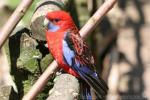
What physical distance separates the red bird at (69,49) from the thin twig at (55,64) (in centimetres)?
7

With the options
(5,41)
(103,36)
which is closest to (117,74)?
(103,36)

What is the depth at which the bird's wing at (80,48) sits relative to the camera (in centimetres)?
299

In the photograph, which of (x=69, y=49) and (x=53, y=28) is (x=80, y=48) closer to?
(x=69, y=49)

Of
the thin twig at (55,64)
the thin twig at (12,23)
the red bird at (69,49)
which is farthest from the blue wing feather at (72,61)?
the thin twig at (12,23)

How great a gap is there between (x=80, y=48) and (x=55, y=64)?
15 cm

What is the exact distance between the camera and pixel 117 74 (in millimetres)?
4582

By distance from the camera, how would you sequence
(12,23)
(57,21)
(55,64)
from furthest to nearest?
(57,21), (55,64), (12,23)

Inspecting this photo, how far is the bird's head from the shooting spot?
2.94 m

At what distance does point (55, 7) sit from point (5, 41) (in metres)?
0.33

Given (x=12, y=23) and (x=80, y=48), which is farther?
(x=80, y=48)

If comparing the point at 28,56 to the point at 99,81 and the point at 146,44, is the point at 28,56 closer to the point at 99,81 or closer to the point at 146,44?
the point at 99,81

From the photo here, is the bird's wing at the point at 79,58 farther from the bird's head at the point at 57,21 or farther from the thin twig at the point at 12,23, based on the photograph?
the thin twig at the point at 12,23

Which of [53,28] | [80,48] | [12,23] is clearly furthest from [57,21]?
[12,23]

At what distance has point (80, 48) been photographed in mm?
3035
